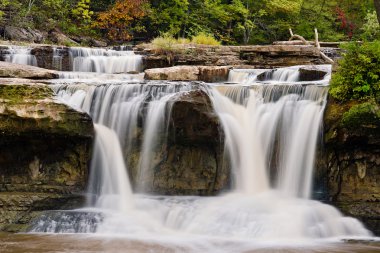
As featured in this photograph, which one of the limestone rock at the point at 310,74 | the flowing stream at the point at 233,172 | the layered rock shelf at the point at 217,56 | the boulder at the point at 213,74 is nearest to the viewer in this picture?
the flowing stream at the point at 233,172

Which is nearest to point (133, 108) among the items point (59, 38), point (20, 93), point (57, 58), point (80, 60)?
point (20, 93)

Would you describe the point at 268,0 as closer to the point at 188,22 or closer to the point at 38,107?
the point at 188,22

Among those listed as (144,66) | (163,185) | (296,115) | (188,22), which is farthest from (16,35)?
(296,115)

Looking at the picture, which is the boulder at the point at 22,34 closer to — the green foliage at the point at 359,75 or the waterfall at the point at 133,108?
the waterfall at the point at 133,108

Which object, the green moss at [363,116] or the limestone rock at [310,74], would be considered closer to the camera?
the green moss at [363,116]

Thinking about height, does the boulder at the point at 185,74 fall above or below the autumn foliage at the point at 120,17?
below

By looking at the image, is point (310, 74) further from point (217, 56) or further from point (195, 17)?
point (195, 17)

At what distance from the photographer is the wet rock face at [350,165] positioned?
8773 mm

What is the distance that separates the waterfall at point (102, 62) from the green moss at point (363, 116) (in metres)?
8.46

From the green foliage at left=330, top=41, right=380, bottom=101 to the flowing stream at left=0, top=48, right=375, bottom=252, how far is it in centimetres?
57

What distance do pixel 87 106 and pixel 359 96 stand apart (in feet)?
18.8

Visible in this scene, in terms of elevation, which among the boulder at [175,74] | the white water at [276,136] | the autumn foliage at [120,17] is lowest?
the white water at [276,136]

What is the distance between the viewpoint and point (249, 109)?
34.0 feet

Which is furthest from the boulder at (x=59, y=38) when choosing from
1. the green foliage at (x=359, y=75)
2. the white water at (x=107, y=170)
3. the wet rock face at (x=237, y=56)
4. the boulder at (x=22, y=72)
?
the green foliage at (x=359, y=75)
